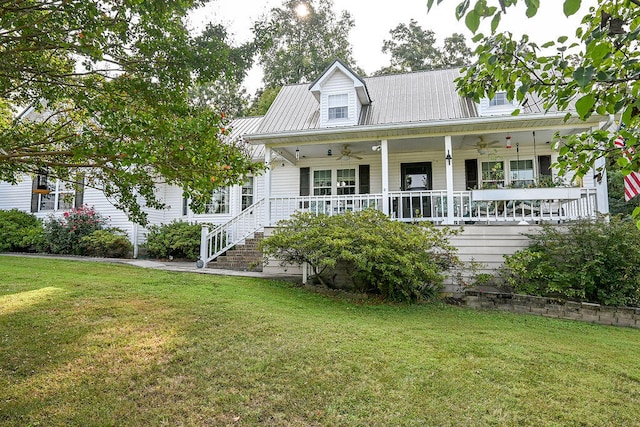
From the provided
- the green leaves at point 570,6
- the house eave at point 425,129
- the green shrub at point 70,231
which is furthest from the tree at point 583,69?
the green shrub at point 70,231

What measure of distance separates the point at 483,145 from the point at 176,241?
9.95 metres

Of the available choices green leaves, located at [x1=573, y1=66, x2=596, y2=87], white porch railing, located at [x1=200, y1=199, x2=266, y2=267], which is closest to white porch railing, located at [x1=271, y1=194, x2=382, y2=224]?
white porch railing, located at [x1=200, y1=199, x2=266, y2=267]

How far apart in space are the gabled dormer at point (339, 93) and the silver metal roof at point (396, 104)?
15.4 inches

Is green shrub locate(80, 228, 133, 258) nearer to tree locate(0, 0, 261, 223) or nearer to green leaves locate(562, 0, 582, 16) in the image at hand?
tree locate(0, 0, 261, 223)

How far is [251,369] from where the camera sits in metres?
3.50

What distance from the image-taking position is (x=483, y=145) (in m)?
10.5

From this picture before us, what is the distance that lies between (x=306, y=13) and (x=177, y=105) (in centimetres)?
2799

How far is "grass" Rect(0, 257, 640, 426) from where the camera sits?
2.86 metres

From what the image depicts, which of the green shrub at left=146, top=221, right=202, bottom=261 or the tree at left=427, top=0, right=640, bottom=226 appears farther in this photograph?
the green shrub at left=146, top=221, right=202, bottom=261

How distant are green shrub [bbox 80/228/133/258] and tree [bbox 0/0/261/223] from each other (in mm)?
7125

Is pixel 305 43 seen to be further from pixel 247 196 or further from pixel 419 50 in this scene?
pixel 247 196

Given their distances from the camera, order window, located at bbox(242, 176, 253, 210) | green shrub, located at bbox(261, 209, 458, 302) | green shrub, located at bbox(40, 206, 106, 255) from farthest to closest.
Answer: window, located at bbox(242, 176, 253, 210) < green shrub, located at bbox(40, 206, 106, 255) < green shrub, located at bbox(261, 209, 458, 302)

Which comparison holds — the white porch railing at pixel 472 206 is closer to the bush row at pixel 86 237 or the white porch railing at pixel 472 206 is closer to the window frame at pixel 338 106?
the bush row at pixel 86 237

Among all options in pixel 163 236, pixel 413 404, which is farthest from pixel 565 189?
pixel 163 236
